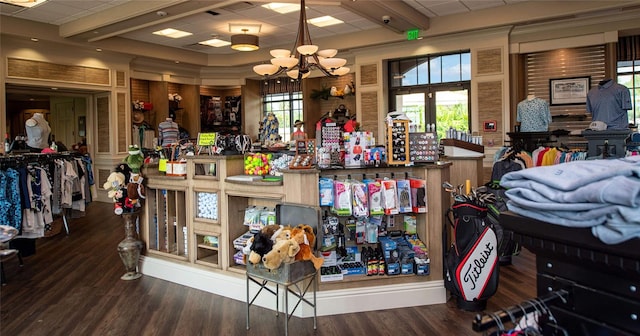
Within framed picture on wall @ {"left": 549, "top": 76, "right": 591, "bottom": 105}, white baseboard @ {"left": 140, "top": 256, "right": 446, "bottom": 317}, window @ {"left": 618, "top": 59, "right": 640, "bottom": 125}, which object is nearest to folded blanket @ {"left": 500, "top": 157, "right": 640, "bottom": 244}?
white baseboard @ {"left": 140, "top": 256, "right": 446, "bottom": 317}

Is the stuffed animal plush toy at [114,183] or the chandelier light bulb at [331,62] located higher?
the chandelier light bulb at [331,62]

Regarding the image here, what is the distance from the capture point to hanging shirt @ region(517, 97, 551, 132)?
710cm

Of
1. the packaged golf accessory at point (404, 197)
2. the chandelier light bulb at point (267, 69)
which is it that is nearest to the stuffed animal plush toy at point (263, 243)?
the packaged golf accessory at point (404, 197)

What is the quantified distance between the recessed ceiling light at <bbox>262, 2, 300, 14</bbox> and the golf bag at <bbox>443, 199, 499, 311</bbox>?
16.7 ft

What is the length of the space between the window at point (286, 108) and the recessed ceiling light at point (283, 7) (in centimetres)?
439

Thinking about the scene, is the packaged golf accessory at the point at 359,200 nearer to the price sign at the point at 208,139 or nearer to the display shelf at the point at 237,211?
the display shelf at the point at 237,211

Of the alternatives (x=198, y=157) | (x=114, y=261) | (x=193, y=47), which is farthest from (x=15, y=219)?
(x=193, y=47)

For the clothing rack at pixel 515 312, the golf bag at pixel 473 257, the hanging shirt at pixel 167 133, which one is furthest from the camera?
the hanging shirt at pixel 167 133

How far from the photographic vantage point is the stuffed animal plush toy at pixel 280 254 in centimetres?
286

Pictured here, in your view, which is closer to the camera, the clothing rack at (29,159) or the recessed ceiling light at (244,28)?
the clothing rack at (29,159)

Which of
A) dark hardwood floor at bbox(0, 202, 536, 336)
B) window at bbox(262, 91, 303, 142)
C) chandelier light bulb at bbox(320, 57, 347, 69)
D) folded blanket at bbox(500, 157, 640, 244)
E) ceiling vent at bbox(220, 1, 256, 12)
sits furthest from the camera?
window at bbox(262, 91, 303, 142)

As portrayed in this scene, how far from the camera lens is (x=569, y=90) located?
25.6 feet

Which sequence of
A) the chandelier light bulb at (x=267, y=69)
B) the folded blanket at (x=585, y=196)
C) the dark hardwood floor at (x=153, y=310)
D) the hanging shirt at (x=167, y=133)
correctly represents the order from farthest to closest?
the hanging shirt at (x=167, y=133)
the chandelier light bulb at (x=267, y=69)
the dark hardwood floor at (x=153, y=310)
the folded blanket at (x=585, y=196)

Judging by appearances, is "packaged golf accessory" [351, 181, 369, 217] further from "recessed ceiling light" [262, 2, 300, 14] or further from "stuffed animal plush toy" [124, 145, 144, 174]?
"recessed ceiling light" [262, 2, 300, 14]
